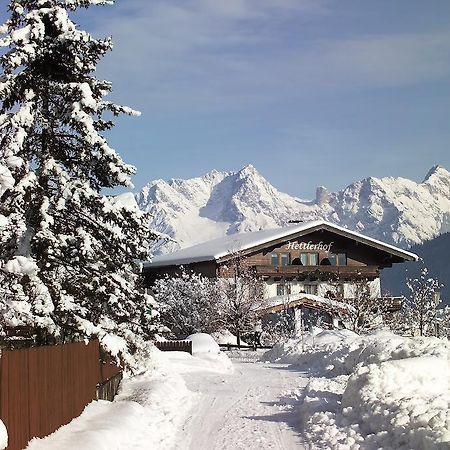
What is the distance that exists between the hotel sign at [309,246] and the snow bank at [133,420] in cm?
3962

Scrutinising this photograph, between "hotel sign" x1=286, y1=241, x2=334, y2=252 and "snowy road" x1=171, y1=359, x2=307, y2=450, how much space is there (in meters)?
34.3

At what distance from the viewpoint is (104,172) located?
1703cm

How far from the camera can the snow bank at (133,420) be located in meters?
11.4

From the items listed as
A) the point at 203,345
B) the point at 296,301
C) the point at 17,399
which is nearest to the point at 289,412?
the point at 17,399

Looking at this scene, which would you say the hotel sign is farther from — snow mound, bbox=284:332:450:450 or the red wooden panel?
the red wooden panel

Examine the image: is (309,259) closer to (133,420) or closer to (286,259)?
(286,259)

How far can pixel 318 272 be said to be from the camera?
2347 inches

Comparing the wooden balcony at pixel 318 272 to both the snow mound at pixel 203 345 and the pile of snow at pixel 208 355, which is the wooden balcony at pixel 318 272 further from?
the pile of snow at pixel 208 355

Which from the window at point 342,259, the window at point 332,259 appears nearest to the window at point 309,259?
the window at point 332,259

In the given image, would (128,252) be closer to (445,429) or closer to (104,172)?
(104,172)

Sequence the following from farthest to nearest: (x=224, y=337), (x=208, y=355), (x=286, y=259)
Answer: (x=286, y=259), (x=224, y=337), (x=208, y=355)

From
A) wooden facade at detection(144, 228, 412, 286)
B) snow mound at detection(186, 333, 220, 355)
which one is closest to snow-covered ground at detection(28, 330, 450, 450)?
snow mound at detection(186, 333, 220, 355)

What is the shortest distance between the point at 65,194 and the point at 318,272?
4518cm

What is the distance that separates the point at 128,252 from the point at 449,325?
4096 centimetres
